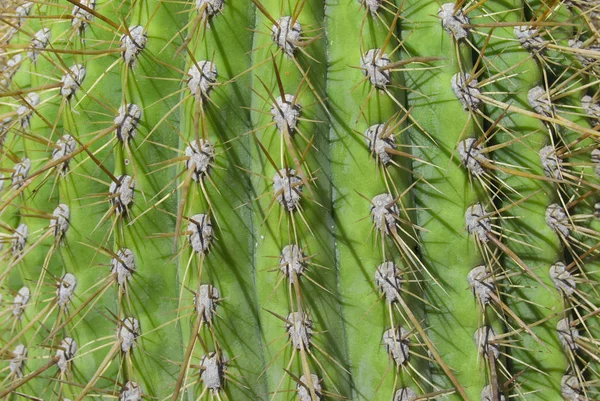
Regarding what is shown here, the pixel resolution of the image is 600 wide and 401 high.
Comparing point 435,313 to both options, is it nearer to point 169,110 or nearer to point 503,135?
point 503,135

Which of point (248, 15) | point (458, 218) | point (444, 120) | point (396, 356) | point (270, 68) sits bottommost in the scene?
point (396, 356)

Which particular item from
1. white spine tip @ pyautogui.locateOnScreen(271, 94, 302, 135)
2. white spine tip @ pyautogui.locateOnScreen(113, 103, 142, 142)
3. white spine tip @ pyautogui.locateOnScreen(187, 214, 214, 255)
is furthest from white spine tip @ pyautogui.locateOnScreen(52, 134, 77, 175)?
white spine tip @ pyautogui.locateOnScreen(271, 94, 302, 135)

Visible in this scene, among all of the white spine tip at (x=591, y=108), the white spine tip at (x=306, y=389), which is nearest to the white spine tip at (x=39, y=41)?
the white spine tip at (x=306, y=389)

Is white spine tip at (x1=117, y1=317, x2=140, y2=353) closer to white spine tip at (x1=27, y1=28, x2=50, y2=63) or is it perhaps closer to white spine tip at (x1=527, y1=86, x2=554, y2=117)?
white spine tip at (x1=27, y1=28, x2=50, y2=63)

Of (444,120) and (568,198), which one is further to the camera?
(568,198)

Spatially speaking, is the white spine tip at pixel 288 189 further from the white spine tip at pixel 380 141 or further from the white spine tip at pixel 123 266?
the white spine tip at pixel 123 266

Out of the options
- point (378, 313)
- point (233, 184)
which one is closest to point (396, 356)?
point (378, 313)
